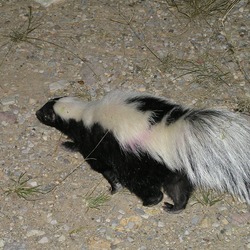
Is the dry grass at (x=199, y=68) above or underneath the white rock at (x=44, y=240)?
above

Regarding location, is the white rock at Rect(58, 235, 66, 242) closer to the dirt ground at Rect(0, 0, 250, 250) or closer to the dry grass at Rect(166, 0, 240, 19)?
the dirt ground at Rect(0, 0, 250, 250)

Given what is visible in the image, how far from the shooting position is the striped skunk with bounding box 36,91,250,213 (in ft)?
12.8

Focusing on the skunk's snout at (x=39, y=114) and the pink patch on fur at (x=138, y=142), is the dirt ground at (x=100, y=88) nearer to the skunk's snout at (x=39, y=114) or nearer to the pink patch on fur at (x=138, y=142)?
the skunk's snout at (x=39, y=114)

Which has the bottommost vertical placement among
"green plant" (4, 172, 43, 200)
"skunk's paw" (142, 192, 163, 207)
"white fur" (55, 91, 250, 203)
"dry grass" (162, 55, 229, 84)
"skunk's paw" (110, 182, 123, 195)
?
"green plant" (4, 172, 43, 200)

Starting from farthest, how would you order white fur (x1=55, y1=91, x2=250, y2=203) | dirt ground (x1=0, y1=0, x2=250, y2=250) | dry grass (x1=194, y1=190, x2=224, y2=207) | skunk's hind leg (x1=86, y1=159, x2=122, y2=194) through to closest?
skunk's hind leg (x1=86, y1=159, x2=122, y2=194), dry grass (x1=194, y1=190, x2=224, y2=207), dirt ground (x1=0, y1=0, x2=250, y2=250), white fur (x1=55, y1=91, x2=250, y2=203)

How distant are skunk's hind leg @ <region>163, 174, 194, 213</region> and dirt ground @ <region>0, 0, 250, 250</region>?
3.0 inches

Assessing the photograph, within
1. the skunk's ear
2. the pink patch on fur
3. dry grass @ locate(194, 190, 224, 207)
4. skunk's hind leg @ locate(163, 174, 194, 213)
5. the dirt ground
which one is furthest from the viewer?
the skunk's ear

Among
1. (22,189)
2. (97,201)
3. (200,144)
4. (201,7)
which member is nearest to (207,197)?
(200,144)

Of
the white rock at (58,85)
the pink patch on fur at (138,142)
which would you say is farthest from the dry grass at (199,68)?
the pink patch on fur at (138,142)

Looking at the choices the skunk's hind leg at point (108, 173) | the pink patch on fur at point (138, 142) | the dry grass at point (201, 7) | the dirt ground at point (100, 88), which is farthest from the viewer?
the dry grass at point (201, 7)

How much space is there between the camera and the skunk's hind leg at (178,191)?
165 inches

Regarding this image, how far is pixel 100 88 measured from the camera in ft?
16.9

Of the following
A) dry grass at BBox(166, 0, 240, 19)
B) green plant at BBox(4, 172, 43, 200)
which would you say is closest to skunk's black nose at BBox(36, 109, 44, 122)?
green plant at BBox(4, 172, 43, 200)

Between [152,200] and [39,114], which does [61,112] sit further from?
[152,200]
